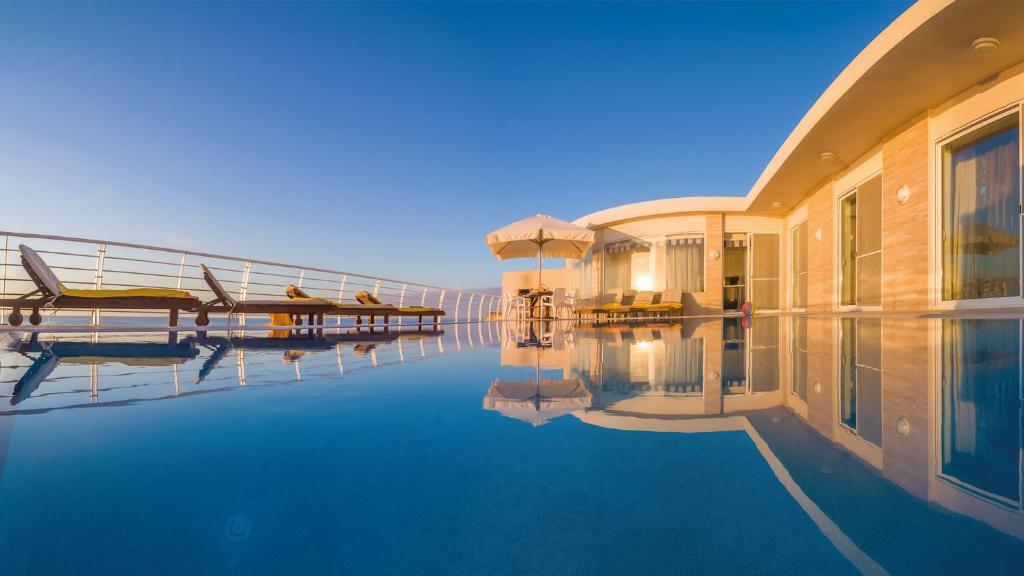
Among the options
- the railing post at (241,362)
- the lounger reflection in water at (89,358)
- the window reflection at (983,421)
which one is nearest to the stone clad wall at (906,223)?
the window reflection at (983,421)

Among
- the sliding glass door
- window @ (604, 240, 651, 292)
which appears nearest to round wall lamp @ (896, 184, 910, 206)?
the sliding glass door

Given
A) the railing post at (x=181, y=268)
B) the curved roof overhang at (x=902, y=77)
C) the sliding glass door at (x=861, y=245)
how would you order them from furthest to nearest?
the sliding glass door at (x=861, y=245)
the railing post at (x=181, y=268)
the curved roof overhang at (x=902, y=77)

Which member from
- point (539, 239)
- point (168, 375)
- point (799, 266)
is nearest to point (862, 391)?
point (168, 375)

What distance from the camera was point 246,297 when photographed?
20.9 feet

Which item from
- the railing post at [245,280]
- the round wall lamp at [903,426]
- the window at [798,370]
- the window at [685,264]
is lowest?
the window at [798,370]

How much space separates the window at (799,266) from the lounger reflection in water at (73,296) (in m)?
11.4

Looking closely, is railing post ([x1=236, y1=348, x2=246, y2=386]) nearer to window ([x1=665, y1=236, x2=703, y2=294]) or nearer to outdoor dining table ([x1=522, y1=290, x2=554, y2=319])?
outdoor dining table ([x1=522, y1=290, x2=554, y2=319])

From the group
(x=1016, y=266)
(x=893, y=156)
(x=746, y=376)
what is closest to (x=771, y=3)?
(x=893, y=156)

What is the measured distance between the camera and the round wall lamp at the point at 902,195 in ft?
20.0

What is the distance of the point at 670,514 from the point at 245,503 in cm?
56

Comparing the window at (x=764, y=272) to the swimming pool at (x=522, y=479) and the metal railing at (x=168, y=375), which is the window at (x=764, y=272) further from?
the swimming pool at (x=522, y=479)

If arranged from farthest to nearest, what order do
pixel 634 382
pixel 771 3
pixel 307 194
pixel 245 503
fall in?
pixel 307 194, pixel 771 3, pixel 634 382, pixel 245 503

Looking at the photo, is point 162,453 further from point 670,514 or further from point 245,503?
point 670,514

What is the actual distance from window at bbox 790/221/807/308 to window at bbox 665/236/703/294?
7.11 feet
